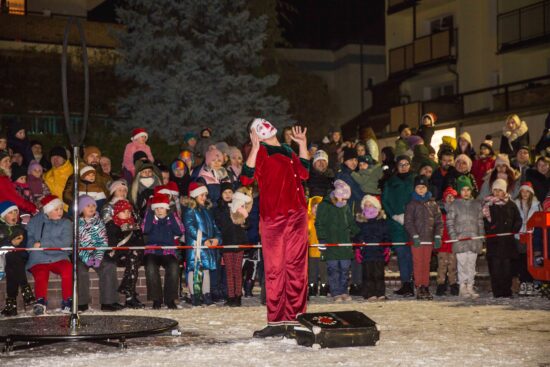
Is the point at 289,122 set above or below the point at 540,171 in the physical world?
above

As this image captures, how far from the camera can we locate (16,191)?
14.4m

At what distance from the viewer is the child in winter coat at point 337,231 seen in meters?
14.6

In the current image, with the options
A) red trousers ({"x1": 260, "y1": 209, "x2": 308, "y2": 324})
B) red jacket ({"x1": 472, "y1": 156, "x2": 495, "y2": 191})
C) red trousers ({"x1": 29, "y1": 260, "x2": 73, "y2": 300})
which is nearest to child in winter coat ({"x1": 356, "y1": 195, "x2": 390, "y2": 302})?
red jacket ({"x1": 472, "y1": 156, "x2": 495, "y2": 191})

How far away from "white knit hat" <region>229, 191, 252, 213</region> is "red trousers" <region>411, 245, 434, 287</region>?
9.06ft

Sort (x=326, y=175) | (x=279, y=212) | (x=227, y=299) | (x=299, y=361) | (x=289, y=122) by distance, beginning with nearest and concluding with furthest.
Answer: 1. (x=299, y=361)
2. (x=279, y=212)
3. (x=227, y=299)
4. (x=326, y=175)
5. (x=289, y=122)

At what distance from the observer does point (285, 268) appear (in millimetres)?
10117

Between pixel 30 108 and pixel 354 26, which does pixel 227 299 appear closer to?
pixel 30 108

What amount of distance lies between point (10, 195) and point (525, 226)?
25.9 feet

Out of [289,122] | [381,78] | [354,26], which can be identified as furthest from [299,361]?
[354,26]

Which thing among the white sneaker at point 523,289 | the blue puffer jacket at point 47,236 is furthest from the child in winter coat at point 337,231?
the blue puffer jacket at point 47,236

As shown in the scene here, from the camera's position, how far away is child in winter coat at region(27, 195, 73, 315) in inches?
512

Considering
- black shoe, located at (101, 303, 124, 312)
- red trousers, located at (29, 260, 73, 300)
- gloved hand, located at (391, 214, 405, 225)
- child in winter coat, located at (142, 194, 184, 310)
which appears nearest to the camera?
red trousers, located at (29, 260, 73, 300)

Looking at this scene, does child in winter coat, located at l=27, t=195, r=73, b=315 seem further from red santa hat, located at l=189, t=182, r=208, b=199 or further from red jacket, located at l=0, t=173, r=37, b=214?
red santa hat, located at l=189, t=182, r=208, b=199

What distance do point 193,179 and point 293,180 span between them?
20.2 feet
